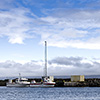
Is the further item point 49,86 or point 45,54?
point 45,54

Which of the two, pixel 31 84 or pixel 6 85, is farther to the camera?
pixel 6 85

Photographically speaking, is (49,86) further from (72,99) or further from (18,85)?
(72,99)

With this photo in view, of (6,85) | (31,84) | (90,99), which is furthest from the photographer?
(6,85)

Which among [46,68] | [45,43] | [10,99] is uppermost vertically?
[45,43]

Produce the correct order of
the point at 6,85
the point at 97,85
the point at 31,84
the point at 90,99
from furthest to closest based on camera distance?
the point at 6,85 < the point at 31,84 < the point at 97,85 < the point at 90,99

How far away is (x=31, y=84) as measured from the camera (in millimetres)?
119938

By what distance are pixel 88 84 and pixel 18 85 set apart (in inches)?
1234

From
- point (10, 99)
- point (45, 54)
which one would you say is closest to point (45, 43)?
point (45, 54)

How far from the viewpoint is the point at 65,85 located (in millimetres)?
110062

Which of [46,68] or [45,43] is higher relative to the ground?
[45,43]

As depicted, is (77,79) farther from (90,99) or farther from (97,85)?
(90,99)

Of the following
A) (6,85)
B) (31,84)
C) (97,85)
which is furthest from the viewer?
(6,85)

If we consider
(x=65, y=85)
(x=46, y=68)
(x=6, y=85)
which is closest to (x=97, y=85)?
(x=65, y=85)

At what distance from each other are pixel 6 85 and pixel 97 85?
40.4 m
